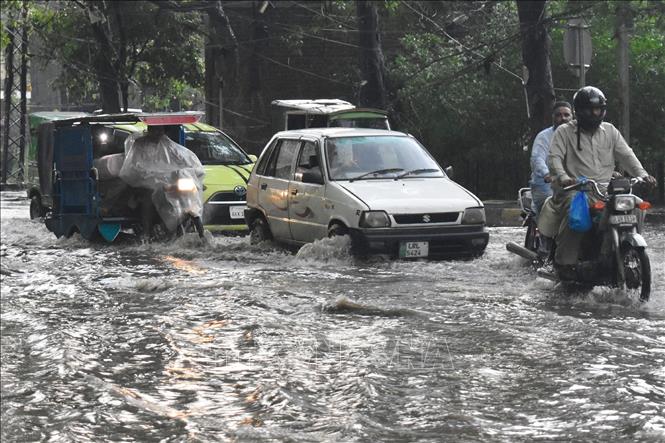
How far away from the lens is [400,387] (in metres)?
7.79

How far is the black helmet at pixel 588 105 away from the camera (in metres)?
11.6

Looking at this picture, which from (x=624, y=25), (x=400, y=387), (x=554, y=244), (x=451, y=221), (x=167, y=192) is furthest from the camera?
(x=624, y=25)

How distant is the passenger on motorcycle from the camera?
13.8 m

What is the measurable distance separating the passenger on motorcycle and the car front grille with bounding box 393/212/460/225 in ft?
3.50

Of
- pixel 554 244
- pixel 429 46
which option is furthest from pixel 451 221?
pixel 429 46

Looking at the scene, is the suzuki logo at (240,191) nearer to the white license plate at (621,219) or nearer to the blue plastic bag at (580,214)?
the blue plastic bag at (580,214)

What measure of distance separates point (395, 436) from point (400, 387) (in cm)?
118

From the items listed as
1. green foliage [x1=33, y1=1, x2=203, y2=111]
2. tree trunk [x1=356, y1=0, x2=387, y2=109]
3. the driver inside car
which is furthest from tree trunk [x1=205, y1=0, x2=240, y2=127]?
the driver inside car

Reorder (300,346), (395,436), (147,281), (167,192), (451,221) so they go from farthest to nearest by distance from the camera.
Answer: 1. (167,192)
2. (451,221)
3. (147,281)
4. (300,346)
5. (395,436)

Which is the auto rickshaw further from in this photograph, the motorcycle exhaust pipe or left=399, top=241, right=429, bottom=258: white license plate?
the motorcycle exhaust pipe

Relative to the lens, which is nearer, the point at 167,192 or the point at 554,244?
the point at 554,244

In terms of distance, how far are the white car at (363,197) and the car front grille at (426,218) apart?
0.01m

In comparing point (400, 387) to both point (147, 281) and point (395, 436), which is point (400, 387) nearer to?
point (395, 436)

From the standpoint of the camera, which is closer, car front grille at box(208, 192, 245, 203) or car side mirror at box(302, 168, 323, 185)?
car side mirror at box(302, 168, 323, 185)
